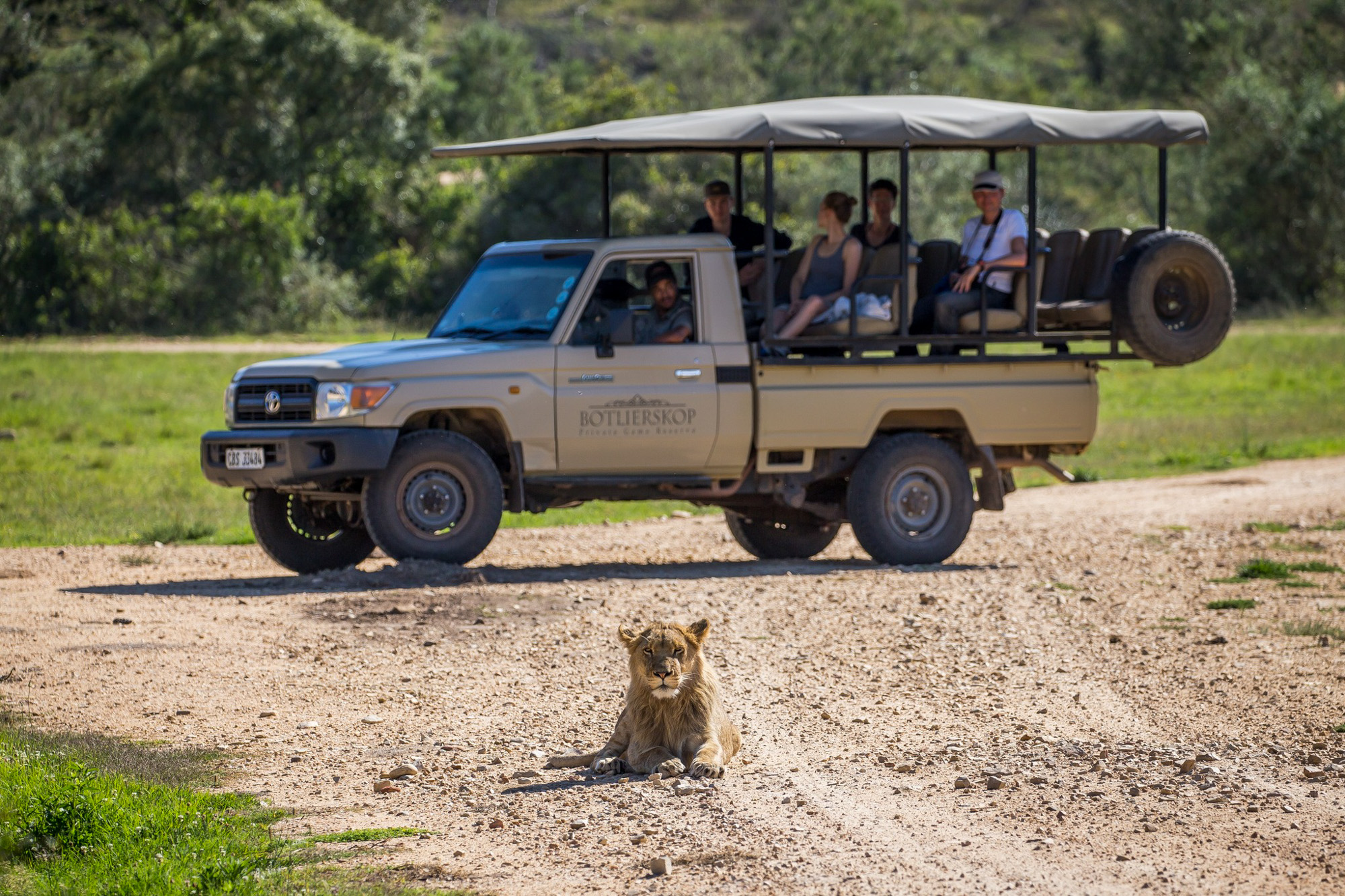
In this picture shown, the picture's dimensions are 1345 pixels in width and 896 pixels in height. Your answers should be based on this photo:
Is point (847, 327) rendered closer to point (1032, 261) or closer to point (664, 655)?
point (1032, 261)

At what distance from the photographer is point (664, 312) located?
1120 cm

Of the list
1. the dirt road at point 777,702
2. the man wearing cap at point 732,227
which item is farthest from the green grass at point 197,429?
the man wearing cap at point 732,227

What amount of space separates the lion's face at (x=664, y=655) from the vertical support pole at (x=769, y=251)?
5188mm

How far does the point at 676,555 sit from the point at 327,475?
3.28m

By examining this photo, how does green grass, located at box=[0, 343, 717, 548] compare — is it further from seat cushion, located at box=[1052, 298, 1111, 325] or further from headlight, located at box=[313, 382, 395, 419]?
seat cushion, located at box=[1052, 298, 1111, 325]

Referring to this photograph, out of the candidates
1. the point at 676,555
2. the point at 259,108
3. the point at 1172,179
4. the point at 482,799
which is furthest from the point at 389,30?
the point at 482,799

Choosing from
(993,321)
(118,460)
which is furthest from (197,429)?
(993,321)

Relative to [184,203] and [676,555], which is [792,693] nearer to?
[676,555]

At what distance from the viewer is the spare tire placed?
1150cm

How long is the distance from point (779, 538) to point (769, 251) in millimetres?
2655

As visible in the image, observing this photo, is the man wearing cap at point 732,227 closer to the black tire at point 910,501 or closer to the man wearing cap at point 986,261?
the man wearing cap at point 986,261

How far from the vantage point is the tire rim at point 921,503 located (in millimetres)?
11812

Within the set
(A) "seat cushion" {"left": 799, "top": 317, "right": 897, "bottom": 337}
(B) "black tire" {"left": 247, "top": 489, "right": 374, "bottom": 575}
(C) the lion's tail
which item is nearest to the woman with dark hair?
(A) "seat cushion" {"left": 799, "top": 317, "right": 897, "bottom": 337}

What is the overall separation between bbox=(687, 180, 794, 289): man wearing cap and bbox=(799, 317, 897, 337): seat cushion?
2.09 feet
